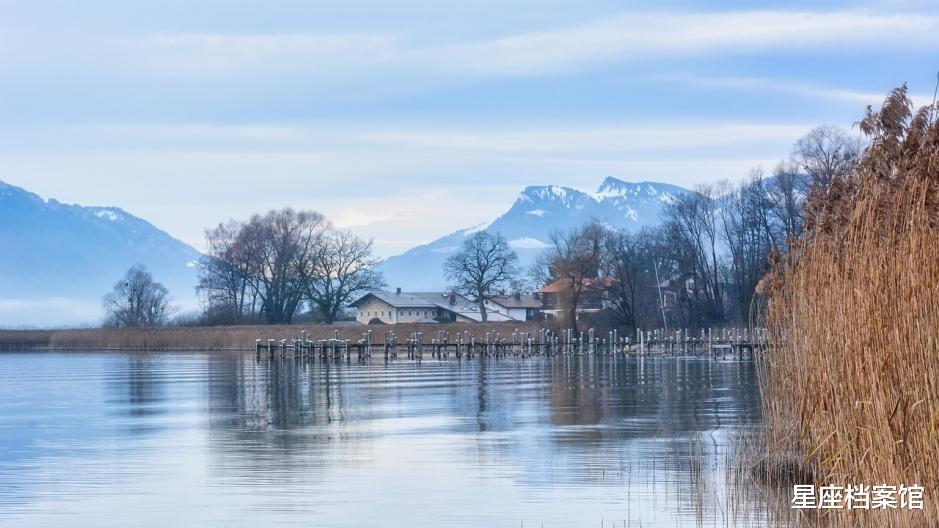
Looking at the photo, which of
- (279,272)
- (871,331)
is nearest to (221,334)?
(279,272)

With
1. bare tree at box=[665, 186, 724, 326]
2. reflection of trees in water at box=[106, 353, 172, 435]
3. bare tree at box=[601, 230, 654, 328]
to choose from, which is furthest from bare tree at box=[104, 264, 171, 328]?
reflection of trees in water at box=[106, 353, 172, 435]

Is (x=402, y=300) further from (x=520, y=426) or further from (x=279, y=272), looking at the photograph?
(x=520, y=426)

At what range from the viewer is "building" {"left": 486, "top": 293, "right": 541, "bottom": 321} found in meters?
152

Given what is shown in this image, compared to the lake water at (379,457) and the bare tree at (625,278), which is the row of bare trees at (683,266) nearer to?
the bare tree at (625,278)

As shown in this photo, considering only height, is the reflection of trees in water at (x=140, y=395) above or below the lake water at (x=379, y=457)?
above

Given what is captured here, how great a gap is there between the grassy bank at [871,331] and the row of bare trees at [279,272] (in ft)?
A: 327

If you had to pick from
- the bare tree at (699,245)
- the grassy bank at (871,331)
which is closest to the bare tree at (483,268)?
the bare tree at (699,245)

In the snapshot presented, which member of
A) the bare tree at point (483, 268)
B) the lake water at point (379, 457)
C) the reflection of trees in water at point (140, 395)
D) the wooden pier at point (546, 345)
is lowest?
the lake water at point (379, 457)

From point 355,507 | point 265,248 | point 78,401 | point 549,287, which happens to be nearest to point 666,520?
point 355,507

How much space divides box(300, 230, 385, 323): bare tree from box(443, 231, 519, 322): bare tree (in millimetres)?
12215

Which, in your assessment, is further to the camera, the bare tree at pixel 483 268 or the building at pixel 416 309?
the building at pixel 416 309

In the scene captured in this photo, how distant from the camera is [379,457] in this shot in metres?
21.3

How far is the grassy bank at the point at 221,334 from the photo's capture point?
322 feet

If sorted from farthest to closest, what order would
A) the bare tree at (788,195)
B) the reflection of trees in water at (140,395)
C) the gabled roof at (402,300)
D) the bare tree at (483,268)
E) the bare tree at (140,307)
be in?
the gabled roof at (402,300)
the bare tree at (140,307)
the bare tree at (483,268)
the bare tree at (788,195)
the reflection of trees in water at (140,395)
